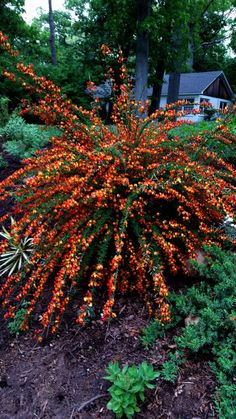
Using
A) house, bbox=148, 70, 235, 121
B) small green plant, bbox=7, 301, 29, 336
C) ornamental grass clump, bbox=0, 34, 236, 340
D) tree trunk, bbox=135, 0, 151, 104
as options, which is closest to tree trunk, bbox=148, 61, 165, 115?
tree trunk, bbox=135, 0, 151, 104

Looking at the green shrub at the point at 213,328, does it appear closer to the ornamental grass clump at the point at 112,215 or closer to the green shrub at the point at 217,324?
the green shrub at the point at 217,324

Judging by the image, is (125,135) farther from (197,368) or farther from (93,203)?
(197,368)

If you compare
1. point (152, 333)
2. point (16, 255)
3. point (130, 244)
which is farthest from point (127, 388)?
point (16, 255)

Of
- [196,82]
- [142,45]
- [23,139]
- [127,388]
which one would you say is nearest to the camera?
[127,388]

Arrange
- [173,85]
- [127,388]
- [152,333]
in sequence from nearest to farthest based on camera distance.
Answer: [127,388]
[152,333]
[173,85]

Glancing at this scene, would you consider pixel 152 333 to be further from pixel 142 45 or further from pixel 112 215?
pixel 142 45

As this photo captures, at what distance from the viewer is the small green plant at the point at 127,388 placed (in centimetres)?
157

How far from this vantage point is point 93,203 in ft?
8.05

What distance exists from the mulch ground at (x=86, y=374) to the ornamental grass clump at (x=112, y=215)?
0.47 feet

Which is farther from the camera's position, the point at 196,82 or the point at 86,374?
the point at 196,82

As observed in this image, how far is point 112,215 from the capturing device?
252 cm

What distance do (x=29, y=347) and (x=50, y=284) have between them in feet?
2.00

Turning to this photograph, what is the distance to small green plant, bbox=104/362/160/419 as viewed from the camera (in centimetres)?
157

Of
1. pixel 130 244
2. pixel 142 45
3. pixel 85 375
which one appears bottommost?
pixel 85 375
